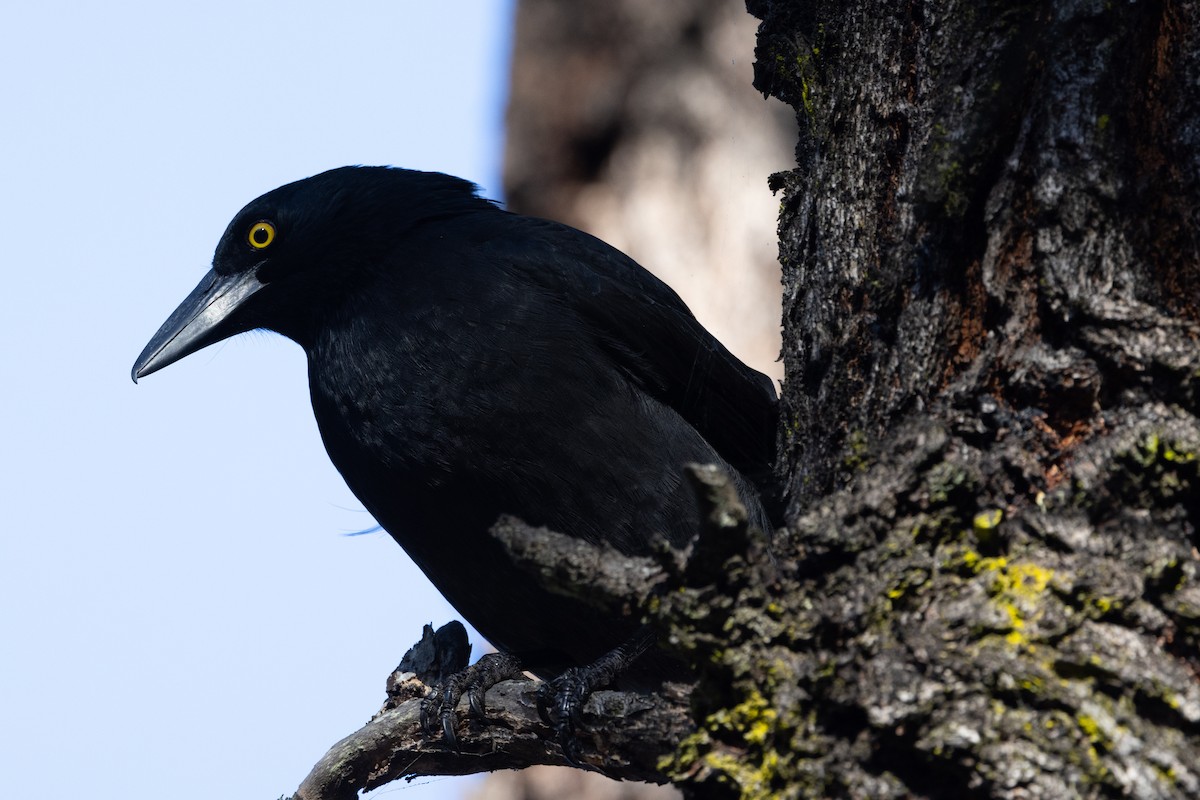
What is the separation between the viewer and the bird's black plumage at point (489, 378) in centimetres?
307

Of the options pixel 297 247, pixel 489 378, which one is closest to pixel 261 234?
pixel 297 247

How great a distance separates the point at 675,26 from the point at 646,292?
2267 millimetres

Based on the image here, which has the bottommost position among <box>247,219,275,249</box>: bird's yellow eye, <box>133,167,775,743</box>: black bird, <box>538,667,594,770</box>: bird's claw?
<box>538,667,594,770</box>: bird's claw

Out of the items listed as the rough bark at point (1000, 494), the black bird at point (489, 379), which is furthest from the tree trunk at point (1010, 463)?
the black bird at point (489, 379)

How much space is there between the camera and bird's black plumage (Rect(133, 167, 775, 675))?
3.07 m

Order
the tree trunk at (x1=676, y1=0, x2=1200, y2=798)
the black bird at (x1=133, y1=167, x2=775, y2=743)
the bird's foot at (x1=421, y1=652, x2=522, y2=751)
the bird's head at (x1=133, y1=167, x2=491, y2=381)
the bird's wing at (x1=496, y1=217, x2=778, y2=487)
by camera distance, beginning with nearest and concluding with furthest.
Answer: the tree trunk at (x1=676, y1=0, x2=1200, y2=798) < the bird's foot at (x1=421, y1=652, x2=522, y2=751) < the black bird at (x1=133, y1=167, x2=775, y2=743) < the bird's wing at (x1=496, y1=217, x2=778, y2=487) < the bird's head at (x1=133, y1=167, x2=491, y2=381)

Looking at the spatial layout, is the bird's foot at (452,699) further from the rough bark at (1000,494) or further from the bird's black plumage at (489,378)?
the rough bark at (1000,494)

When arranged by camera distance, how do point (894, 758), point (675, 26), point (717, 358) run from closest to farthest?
1. point (894, 758)
2. point (717, 358)
3. point (675, 26)

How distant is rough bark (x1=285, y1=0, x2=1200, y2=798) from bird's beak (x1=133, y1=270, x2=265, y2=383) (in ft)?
8.18

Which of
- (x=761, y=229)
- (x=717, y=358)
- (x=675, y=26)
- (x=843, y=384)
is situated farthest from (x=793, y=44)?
(x=675, y=26)

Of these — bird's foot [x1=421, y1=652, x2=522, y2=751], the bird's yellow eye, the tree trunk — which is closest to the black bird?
the bird's yellow eye

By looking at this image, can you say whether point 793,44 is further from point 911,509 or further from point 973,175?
point 911,509

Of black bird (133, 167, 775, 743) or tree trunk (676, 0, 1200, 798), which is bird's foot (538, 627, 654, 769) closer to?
black bird (133, 167, 775, 743)

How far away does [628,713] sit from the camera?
6.96 ft
